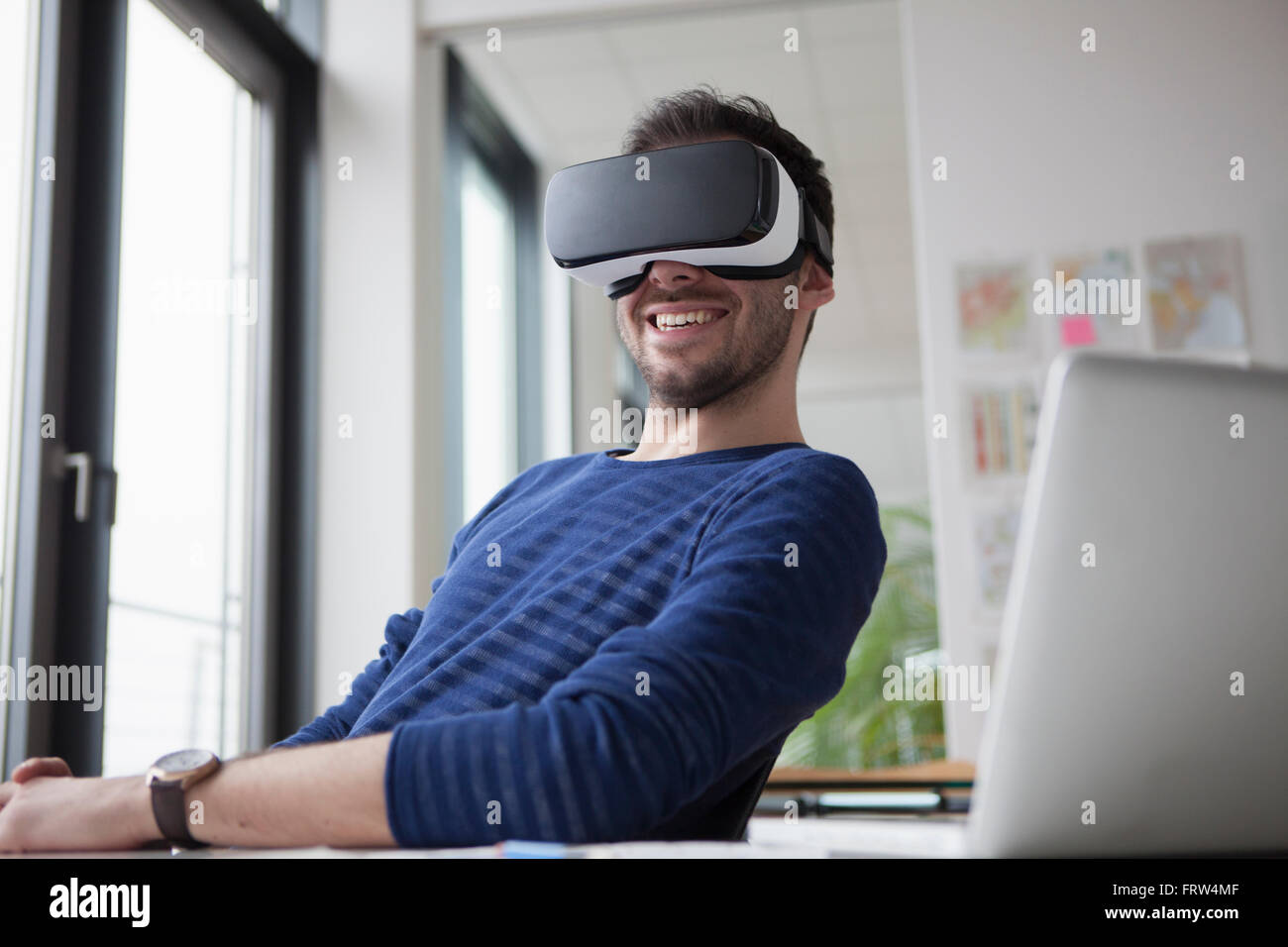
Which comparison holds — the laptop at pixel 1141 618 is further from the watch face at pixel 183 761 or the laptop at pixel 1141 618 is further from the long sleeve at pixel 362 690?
the long sleeve at pixel 362 690

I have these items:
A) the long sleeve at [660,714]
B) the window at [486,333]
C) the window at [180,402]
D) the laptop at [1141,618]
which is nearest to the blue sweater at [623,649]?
the long sleeve at [660,714]

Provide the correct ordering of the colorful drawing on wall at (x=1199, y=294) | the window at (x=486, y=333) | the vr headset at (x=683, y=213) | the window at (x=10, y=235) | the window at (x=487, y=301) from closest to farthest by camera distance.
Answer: the vr headset at (x=683, y=213) → the window at (x=10, y=235) → the colorful drawing on wall at (x=1199, y=294) → the window at (x=487, y=301) → the window at (x=486, y=333)

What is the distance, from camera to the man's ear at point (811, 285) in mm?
1343

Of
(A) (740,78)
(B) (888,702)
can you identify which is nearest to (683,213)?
(A) (740,78)

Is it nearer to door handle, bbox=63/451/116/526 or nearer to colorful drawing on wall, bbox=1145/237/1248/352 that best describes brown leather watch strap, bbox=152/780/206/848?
door handle, bbox=63/451/116/526

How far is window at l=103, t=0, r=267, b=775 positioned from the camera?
221 centimetres

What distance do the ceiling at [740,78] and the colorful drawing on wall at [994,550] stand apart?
4.64 feet

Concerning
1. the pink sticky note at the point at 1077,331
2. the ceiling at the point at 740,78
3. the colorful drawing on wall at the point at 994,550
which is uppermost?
the ceiling at the point at 740,78

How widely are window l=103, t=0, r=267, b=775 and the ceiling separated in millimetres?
891

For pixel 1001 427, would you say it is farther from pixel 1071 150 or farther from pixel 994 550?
pixel 1071 150

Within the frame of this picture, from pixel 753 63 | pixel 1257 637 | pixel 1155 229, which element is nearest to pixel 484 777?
pixel 1257 637

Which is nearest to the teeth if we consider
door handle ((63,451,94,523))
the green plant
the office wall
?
door handle ((63,451,94,523))

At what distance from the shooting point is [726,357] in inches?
49.1

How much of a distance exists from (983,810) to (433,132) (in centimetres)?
289
